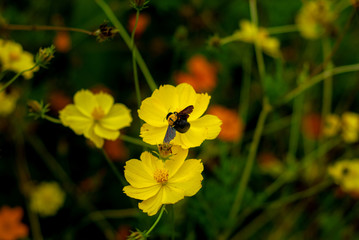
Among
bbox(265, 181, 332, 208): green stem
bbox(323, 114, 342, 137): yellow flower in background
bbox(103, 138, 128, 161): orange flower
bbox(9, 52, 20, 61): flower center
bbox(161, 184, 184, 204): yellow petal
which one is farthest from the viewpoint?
bbox(103, 138, 128, 161): orange flower

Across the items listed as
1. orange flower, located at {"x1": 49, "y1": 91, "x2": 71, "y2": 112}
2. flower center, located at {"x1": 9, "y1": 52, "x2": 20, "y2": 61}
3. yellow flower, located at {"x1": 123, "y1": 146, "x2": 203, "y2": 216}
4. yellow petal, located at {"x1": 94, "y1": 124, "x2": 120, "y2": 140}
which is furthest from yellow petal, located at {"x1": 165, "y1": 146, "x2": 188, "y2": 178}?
orange flower, located at {"x1": 49, "y1": 91, "x2": 71, "y2": 112}

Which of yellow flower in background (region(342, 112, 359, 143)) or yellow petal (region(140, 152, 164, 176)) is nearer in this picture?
yellow petal (region(140, 152, 164, 176))

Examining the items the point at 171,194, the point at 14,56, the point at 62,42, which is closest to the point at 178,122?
the point at 171,194

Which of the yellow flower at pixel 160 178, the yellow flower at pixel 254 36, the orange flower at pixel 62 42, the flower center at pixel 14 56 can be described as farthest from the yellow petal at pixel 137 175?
the orange flower at pixel 62 42

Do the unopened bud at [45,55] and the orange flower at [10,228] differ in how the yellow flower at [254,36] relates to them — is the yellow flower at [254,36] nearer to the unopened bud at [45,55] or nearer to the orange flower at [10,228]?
the unopened bud at [45,55]

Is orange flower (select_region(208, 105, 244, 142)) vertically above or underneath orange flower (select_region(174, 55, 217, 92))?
underneath

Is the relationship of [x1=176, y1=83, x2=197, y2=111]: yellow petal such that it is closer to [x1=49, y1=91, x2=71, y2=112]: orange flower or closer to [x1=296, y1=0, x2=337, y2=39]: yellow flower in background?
[x1=296, y1=0, x2=337, y2=39]: yellow flower in background

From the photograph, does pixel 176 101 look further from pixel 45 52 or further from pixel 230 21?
pixel 230 21
